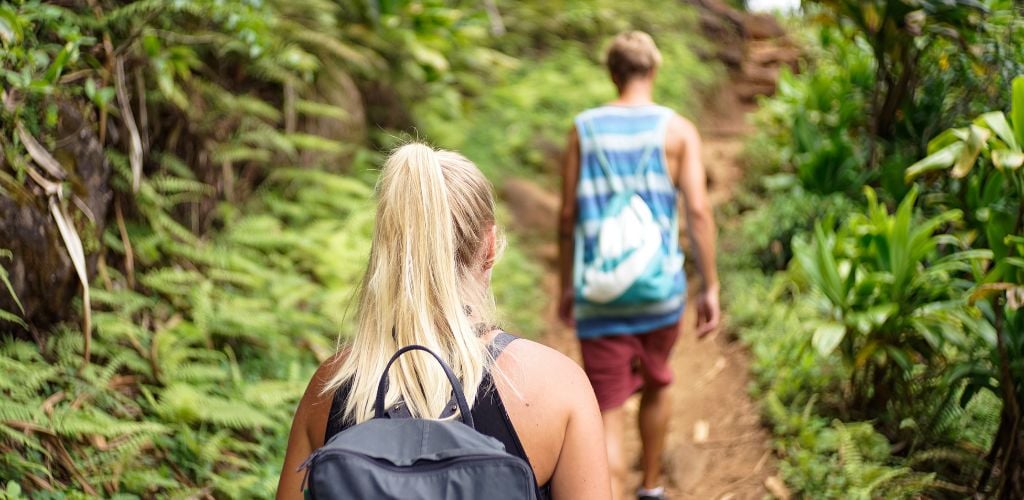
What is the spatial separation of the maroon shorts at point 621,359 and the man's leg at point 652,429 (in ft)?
0.62

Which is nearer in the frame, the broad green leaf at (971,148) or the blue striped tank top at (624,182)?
the broad green leaf at (971,148)

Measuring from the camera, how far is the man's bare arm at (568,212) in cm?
399

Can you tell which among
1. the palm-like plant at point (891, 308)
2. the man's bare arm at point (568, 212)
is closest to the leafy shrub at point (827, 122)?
the palm-like plant at point (891, 308)

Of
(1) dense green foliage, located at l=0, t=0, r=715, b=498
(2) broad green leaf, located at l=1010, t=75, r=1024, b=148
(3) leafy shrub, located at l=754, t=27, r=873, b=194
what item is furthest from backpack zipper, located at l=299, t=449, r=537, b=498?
(3) leafy shrub, located at l=754, t=27, r=873, b=194

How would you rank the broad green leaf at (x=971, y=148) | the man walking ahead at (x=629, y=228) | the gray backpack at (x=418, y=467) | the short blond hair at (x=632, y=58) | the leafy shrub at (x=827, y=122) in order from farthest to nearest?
1. the leafy shrub at (x=827, y=122)
2. the short blond hair at (x=632, y=58)
3. the man walking ahead at (x=629, y=228)
4. the broad green leaf at (x=971, y=148)
5. the gray backpack at (x=418, y=467)

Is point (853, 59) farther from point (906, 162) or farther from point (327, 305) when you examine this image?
point (327, 305)

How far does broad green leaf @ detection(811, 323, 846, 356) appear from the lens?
3.95 metres

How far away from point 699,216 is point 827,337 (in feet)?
2.86

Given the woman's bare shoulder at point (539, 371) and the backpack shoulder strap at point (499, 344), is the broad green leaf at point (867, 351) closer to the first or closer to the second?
the woman's bare shoulder at point (539, 371)

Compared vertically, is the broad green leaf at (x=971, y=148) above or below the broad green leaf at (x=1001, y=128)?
below

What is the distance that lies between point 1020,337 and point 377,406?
112 inches

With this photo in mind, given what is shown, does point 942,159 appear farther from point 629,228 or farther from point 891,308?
point 629,228

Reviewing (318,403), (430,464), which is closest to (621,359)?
(318,403)

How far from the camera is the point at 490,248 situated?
2002 mm
